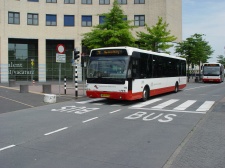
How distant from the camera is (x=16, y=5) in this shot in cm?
4325

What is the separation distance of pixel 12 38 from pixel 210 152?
138 feet

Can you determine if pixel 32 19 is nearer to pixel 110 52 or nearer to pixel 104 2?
pixel 104 2

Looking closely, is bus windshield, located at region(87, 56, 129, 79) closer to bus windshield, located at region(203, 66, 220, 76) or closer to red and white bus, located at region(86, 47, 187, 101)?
red and white bus, located at region(86, 47, 187, 101)

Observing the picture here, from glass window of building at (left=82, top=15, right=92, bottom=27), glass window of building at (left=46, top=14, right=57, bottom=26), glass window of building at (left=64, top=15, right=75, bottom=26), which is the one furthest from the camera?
glass window of building at (left=82, top=15, right=92, bottom=27)

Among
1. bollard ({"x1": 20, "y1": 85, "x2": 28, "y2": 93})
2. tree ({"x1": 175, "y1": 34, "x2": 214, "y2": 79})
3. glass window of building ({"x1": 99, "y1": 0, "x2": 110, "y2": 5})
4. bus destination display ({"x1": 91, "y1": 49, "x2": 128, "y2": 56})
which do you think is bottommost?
bollard ({"x1": 20, "y1": 85, "x2": 28, "y2": 93})

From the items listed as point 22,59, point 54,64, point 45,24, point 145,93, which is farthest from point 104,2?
point 145,93

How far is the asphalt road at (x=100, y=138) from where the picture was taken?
5934 millimetres

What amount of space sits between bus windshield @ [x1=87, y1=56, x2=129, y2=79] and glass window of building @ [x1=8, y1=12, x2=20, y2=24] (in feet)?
101

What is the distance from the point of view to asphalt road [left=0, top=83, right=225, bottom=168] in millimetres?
5934

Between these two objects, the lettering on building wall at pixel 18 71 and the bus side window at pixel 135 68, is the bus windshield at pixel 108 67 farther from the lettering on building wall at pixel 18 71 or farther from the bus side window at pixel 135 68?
the lettering on building wall at pixel 18 71

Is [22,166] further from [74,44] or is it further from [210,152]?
[74,44]

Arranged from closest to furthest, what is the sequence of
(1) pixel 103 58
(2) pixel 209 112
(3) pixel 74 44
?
(2) pixel 209 112, (1) pixel 103 58, (3) pixel 74 44

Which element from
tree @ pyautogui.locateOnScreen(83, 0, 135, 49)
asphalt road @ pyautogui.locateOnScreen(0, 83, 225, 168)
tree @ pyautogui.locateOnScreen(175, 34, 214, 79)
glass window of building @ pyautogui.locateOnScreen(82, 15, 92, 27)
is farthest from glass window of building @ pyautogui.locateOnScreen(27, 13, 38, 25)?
asphalt road @ pyautogui.locateOnScreen(0, 83, 225, 168)

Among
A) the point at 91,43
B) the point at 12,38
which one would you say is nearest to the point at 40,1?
the point at 12,38
